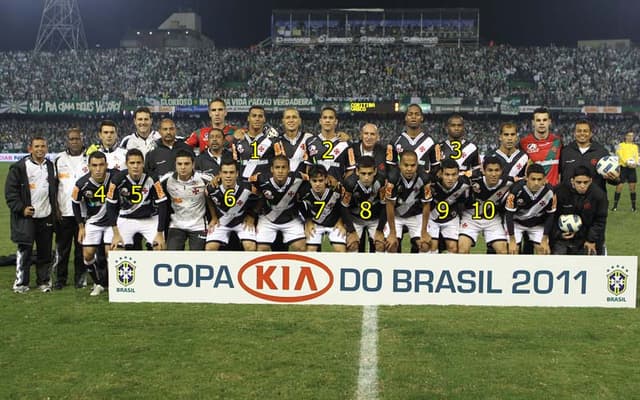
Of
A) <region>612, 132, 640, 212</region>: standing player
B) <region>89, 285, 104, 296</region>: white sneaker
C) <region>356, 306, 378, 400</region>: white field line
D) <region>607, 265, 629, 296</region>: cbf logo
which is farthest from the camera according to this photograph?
<region>612, 132, 640, 212</region>: standing player

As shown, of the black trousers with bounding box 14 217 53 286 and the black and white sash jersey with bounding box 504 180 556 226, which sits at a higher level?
the black and white sash jersey with bounding box 504 180 556 226

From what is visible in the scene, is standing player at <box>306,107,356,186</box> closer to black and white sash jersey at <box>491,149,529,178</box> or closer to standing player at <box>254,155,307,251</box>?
standing player at <box>254,155,307,251</box>

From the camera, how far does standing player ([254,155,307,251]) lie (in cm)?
672

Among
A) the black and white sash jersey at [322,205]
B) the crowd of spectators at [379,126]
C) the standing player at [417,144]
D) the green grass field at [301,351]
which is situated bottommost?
the green grass field at [301,351]

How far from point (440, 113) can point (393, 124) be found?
9.58 feet

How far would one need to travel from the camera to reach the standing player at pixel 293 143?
6.96 meters

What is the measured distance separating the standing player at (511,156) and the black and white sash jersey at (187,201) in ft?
10.7

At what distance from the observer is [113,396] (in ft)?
12.6

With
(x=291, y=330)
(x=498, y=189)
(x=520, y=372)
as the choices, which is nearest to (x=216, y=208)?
(x=291, y=330)

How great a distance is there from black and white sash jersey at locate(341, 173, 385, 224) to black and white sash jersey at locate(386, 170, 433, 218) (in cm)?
11

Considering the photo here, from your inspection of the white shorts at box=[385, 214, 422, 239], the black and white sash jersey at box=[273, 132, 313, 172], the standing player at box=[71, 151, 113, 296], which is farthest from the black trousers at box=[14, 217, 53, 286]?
the white shorts at box=[385, 214, 422, 239]

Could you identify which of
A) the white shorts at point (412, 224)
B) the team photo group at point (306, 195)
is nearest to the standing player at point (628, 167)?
the team photo group at point (306, 195)

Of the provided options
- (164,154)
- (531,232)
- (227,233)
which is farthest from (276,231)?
(531,232)

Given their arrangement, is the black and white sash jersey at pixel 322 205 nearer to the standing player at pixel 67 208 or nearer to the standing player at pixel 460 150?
the standing player at pixel 460 150
